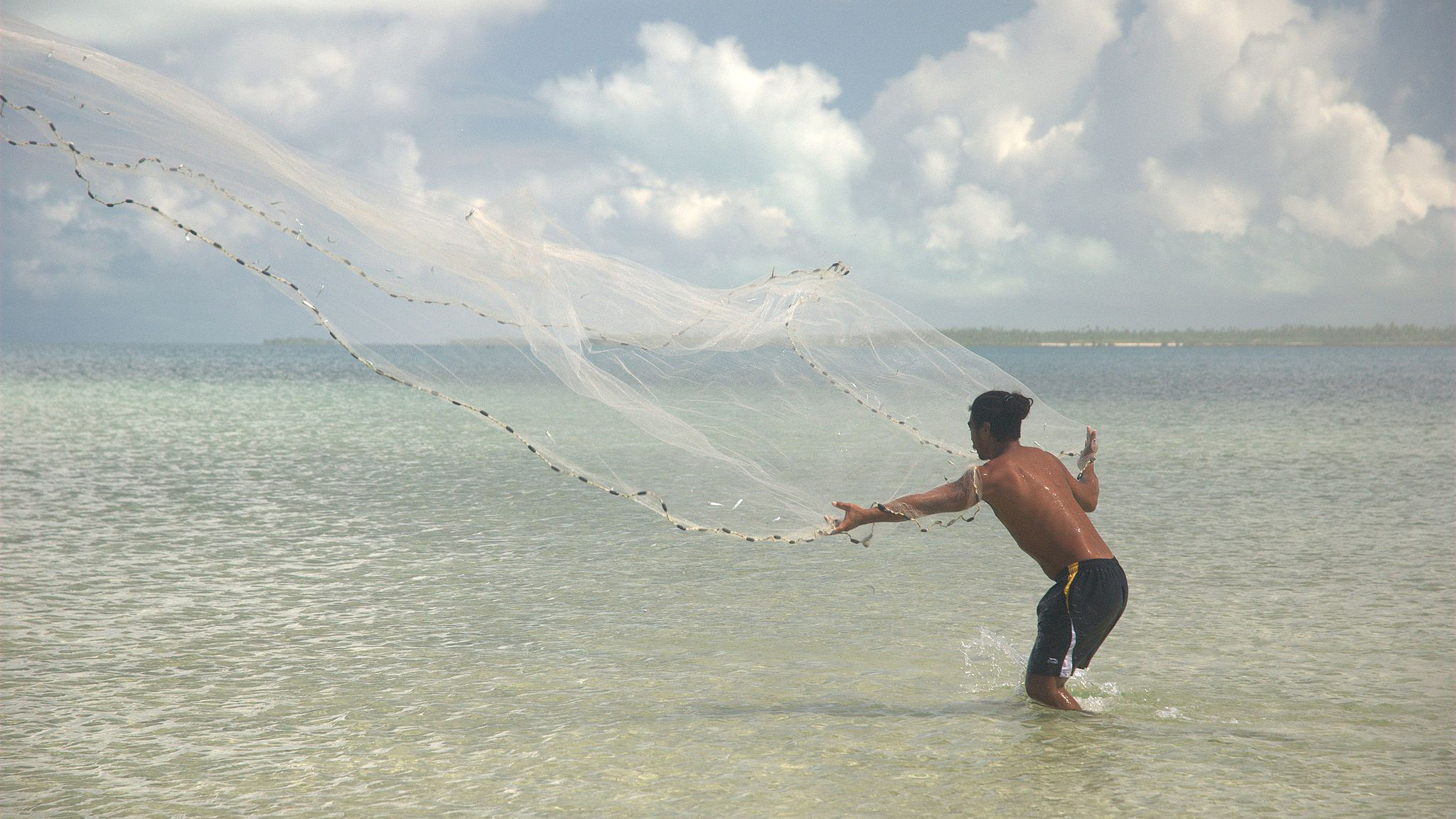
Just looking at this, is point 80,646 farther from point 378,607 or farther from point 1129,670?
point 1129,670

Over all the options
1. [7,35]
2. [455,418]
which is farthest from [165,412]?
[7,35]

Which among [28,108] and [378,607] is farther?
[378,607]

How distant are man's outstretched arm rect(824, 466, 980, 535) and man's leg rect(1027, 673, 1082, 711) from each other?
97 centimetres

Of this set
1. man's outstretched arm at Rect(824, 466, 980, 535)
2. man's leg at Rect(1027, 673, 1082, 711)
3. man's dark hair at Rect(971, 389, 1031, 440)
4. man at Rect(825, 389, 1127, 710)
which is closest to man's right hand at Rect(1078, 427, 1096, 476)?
man at Rect(825, 389, 1127, 710)

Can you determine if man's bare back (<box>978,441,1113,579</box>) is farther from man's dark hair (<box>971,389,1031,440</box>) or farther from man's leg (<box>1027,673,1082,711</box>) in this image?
man's leg (<box>1027,673,1082,711</box>)

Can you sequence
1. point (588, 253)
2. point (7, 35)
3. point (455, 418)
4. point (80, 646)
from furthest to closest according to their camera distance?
point (455, 418), point (80, 646), point (588, 253), point (7, 35)

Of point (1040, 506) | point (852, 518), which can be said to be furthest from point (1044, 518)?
point (852, 518)

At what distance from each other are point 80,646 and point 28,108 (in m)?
3.12

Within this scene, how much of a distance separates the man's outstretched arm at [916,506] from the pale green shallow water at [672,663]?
3.40ft

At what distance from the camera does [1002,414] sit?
4797 millimetres

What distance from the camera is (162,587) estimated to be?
7508 mm

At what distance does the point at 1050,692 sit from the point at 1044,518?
2.91ft

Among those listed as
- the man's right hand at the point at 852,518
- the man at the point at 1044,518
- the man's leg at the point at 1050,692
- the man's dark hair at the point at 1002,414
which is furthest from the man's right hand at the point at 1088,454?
the man's right hand at the point at 852,518

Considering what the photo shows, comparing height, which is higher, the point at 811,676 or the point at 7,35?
the point at 7,35
